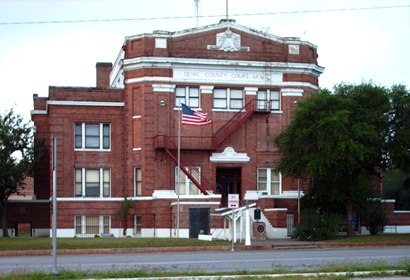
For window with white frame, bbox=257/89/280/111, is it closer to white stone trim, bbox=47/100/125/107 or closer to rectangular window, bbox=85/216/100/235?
white stone trim, bbox=47/100/125/107

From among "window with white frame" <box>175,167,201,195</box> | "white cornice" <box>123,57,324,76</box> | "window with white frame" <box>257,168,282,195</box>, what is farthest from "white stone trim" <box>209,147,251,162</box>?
"white cornice" <box>123,57,324,76</box>

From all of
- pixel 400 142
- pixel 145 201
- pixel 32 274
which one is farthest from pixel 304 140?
pixel 32 274

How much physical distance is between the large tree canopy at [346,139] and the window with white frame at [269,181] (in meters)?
5.94

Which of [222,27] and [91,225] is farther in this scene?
[222,27]

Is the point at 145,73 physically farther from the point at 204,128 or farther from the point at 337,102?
the point at 337,102

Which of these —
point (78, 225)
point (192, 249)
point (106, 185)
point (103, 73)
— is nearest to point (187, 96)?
Answer: point (106, 185)

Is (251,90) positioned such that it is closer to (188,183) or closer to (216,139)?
(216,139)

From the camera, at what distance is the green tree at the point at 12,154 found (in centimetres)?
4950

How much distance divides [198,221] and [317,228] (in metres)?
6.74

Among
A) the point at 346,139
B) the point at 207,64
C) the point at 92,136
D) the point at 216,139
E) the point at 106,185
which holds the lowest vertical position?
the point at 106,185

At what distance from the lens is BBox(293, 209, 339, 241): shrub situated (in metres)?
41.6

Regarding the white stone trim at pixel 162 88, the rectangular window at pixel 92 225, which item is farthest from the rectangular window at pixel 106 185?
the white stone trim at pixel 162 88

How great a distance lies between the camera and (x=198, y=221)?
44.1m

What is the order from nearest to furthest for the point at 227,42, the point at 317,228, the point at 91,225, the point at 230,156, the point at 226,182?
the point at 317,228 → the point at 91,225 → the point at 230,156 → the point at 227,42 → the point at 226,182
